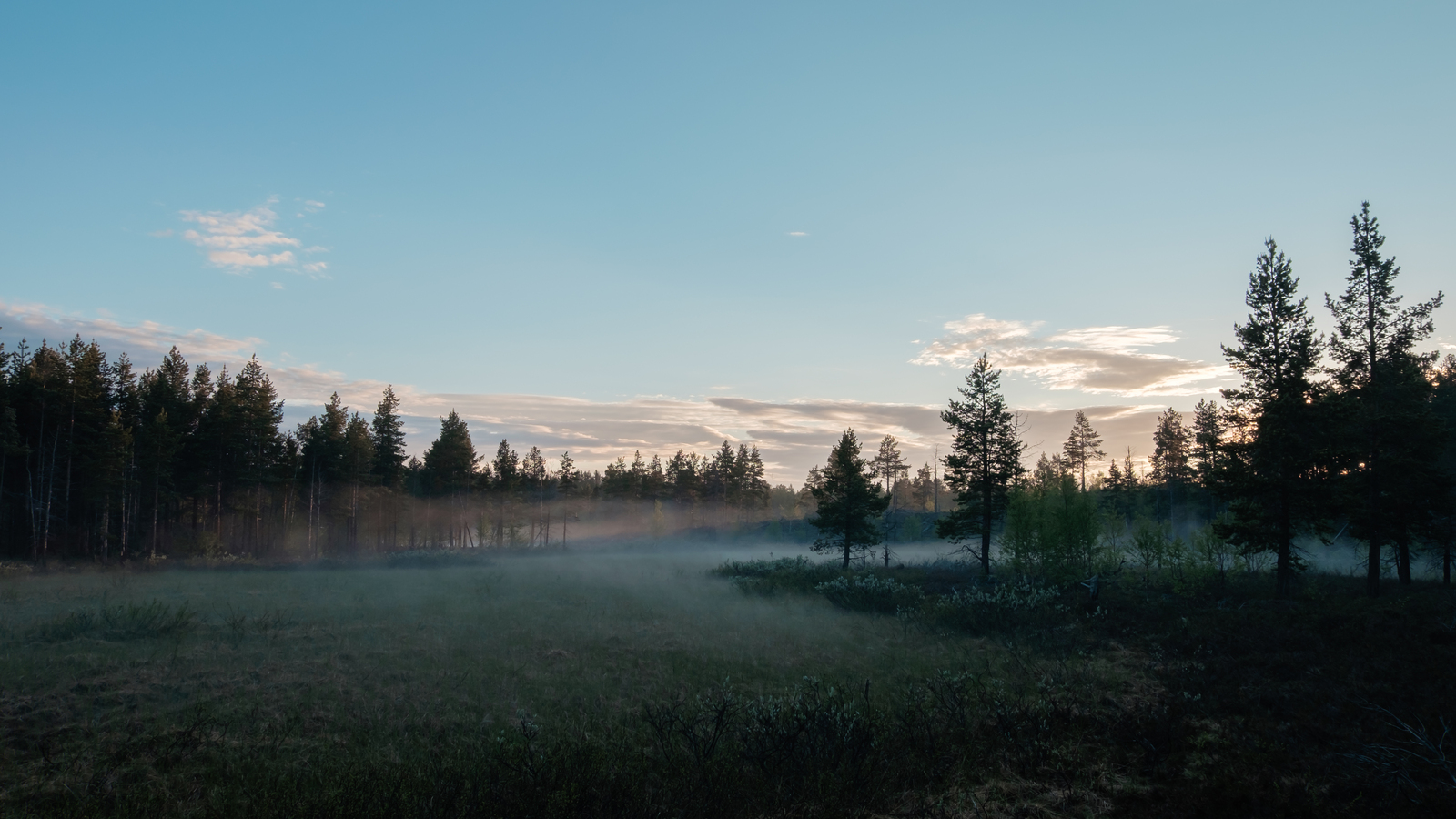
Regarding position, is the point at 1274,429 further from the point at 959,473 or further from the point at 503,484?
the point at 503,484

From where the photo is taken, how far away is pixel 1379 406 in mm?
23516

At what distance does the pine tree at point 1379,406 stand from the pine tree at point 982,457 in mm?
12943

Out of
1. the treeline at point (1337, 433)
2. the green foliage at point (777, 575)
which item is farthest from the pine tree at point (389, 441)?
the treeline at point (1337, 433)

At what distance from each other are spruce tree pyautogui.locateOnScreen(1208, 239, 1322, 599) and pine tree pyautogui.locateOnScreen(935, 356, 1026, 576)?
410 inches

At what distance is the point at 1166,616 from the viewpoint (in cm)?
2194

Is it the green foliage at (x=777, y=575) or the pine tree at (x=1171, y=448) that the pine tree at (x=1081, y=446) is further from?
the green foliage at (x=777, y=575)

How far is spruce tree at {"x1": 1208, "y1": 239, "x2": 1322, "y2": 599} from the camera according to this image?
77.5 ft

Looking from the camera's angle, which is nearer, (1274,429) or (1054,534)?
(1274,429)

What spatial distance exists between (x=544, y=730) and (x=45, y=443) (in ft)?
160

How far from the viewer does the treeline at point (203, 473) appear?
39281 mm

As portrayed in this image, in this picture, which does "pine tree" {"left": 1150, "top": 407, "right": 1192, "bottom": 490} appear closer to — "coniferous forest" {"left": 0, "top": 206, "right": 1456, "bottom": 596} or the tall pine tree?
"coniferous forest" {"left": 0, "top": 206, "right": 1456, "bottom": 596}

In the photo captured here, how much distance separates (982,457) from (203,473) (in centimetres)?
5317

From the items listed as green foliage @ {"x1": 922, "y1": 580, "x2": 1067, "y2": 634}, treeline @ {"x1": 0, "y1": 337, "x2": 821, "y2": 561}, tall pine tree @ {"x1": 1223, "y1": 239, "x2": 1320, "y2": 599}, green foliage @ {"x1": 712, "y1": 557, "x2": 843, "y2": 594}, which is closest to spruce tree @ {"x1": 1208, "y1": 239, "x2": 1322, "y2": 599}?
tall pine tree @ {"x1": 1223, "y1": 239, "x2": 1320, "y2": 599}

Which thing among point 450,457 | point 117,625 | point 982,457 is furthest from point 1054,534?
point 450,457
